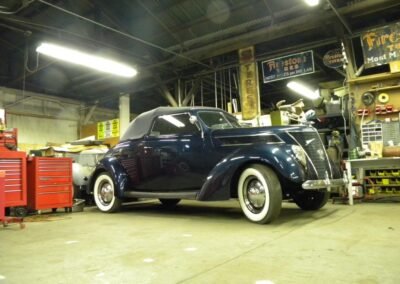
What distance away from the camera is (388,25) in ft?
22.5

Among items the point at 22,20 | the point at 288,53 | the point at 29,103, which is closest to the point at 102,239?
the point at 22,20

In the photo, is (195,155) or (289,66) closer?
(195,155)

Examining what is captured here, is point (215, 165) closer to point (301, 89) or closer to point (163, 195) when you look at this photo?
point (163, 195)

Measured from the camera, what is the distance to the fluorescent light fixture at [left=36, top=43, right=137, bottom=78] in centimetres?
679

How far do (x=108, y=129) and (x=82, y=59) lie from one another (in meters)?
4.60

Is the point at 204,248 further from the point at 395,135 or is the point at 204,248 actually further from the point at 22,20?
the point at 22,20

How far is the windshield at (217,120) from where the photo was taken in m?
4.98

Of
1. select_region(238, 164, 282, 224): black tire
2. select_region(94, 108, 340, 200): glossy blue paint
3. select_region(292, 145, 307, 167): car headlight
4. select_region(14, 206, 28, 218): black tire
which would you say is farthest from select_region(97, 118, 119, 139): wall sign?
select_region(292, 145, 307, 167): car headlight

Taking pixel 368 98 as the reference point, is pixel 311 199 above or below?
below

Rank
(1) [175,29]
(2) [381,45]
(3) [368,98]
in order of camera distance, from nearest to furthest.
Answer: (2) [381,45] → (3) [368,98] → (1) [175,29]

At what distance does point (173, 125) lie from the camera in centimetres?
526

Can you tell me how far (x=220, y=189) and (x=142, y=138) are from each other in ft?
5.82

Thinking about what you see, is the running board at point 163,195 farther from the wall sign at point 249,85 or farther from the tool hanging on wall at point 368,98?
the tool hanging on wall at point 368,98

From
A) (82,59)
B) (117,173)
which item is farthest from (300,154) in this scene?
(82,59)
